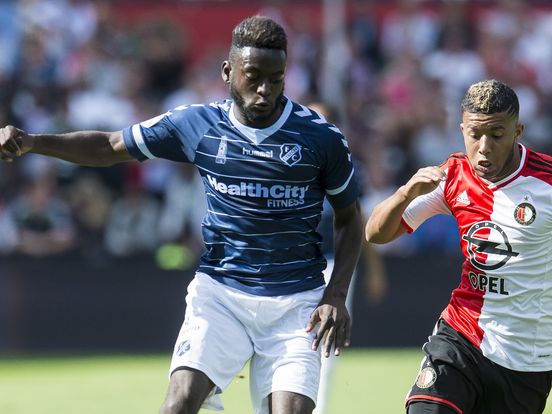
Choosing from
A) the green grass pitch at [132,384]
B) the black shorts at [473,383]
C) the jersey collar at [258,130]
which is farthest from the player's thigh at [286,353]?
the green grass pitch at [132,384]

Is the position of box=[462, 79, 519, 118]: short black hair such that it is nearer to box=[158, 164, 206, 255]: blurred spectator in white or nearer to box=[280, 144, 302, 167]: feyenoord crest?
box=[280, 144, 302, 167]: feyenoord crest

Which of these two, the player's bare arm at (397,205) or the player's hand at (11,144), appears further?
the player's hand at (11,144)

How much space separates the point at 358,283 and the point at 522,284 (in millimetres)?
8339

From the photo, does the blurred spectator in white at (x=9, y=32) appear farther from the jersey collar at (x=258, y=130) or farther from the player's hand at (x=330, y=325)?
the player's hand at (x=330, y=325)

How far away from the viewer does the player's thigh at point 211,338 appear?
19.2 ft

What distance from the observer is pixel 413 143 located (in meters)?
15.5

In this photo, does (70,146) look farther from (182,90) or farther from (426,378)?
(182,90)

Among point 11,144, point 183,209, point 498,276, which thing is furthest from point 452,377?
point 183,209

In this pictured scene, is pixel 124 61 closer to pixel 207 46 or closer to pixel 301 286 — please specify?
pixel 207 46

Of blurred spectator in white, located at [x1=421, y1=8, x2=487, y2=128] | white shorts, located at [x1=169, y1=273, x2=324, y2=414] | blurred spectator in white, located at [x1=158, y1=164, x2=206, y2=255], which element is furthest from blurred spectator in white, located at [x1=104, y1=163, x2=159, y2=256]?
white shorts, located at [x1=169, y1=273, x2=324, y2=414]

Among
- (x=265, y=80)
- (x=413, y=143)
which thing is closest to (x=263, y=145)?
(x=265, y=80)

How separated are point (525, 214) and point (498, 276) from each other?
356mm

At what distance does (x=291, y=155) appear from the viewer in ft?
19.8

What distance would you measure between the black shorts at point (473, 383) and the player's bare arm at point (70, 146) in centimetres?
203
